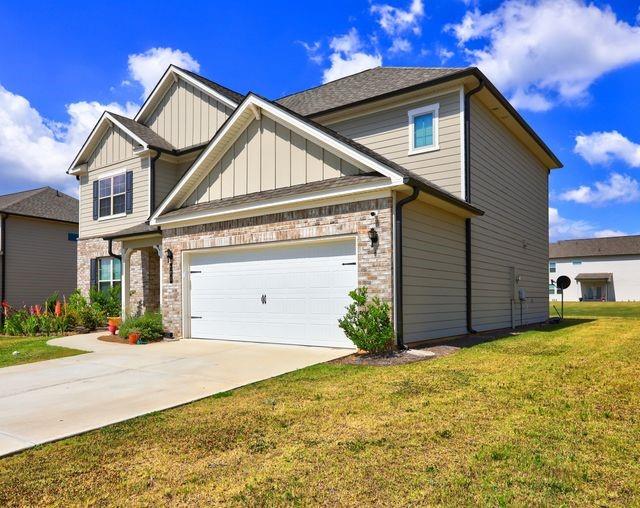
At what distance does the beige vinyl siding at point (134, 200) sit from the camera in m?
17.7

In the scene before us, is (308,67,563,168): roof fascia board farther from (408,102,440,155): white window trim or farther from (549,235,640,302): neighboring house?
(549,235,640,302): neighboring house

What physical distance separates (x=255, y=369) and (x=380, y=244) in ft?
11.2

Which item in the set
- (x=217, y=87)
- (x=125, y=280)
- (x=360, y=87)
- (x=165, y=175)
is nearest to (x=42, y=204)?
(x=165, y=175)

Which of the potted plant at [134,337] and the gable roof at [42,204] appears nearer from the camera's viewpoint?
the potted plant at [134,337]

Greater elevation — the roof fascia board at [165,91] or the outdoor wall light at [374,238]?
the roof fascia board at [165,91]

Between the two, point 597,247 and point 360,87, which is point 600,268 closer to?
point 597,247

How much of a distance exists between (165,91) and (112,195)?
15.0 feet

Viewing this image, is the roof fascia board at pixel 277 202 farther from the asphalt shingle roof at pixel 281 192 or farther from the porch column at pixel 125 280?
the porch column at pixel 125 280

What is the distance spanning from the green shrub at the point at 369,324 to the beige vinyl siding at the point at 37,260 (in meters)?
19.8

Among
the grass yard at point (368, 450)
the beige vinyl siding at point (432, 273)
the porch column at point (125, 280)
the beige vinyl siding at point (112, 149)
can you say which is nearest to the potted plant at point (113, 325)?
the porch column at point (125, 280)

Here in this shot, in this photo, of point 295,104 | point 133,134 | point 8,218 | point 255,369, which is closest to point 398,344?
point 255,369

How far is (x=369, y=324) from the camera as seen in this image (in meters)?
9.09

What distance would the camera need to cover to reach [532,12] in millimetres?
11336

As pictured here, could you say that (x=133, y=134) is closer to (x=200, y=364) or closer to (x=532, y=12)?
(x=200, y=364)
